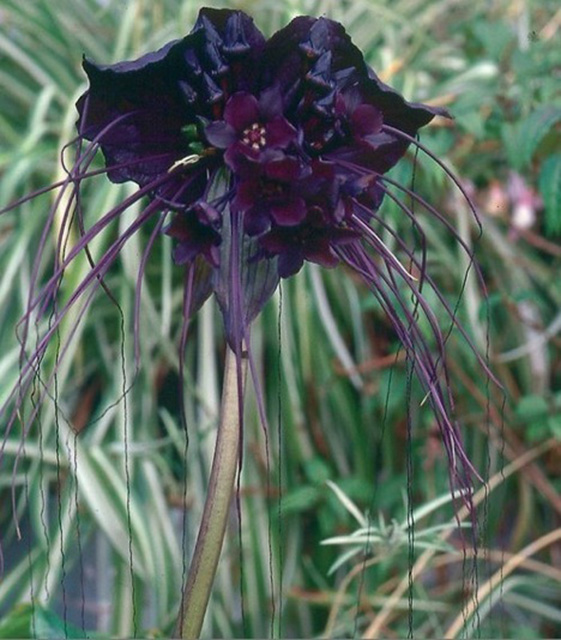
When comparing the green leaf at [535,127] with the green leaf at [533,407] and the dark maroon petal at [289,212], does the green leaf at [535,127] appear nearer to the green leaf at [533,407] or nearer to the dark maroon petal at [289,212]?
the green leaf at [533,407]

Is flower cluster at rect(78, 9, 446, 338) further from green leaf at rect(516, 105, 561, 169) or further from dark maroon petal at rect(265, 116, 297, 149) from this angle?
green leaf at rect(516, 105, 561, 169)

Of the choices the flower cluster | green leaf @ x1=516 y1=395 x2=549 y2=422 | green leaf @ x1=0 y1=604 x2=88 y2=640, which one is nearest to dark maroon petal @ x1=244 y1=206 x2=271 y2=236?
the flower cluster

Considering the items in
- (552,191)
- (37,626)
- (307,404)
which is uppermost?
(552,191)

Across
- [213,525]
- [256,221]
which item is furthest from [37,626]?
[256,221]

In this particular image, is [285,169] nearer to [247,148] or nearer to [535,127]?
[247,148]

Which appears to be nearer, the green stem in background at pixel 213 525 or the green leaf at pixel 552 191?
the green stem in background at pixel 213 525

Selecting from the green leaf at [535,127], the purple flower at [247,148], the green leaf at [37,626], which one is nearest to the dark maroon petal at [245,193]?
the purple flower at [247,148]

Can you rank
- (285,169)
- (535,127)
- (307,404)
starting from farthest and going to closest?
(307,404) < (535,127) < (285,169)
